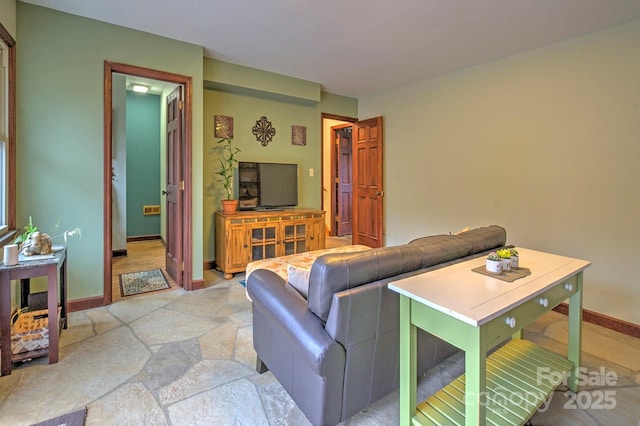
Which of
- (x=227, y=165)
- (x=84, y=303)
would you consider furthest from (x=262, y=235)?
(x=84, y=303)

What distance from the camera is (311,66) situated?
381 cm

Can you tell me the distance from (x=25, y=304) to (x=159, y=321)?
38.6 inches

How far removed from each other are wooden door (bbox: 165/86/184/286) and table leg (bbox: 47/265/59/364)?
142 centimetres

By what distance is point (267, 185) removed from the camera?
4336 millimetres

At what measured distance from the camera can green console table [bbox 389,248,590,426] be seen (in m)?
1.13

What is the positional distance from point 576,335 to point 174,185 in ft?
12.3

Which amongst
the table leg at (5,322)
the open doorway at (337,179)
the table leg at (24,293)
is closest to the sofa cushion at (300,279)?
the table leg at (5,322)

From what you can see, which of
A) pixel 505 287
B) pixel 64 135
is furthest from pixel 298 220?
pixel 505 287

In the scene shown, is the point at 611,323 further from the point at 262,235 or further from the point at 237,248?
the point at 237,248

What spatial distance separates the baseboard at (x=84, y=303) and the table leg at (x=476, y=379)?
10.2 feet

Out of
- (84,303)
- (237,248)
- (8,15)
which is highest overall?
(8,15)

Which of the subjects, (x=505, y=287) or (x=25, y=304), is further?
(x=25, y=304)

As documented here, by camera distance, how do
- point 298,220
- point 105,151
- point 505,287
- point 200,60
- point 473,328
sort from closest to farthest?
point 473,328 < point 505,287 < point 105,151 < point 200,60 < point 298,220

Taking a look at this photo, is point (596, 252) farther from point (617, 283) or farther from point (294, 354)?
point (294, 354)
